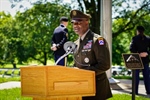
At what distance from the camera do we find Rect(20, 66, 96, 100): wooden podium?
2.61m

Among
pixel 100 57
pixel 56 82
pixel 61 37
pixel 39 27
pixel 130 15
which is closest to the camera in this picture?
pixel 56 82

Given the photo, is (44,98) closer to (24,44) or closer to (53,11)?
(53,11)

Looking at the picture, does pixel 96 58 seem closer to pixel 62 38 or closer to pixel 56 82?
pixel 56 82

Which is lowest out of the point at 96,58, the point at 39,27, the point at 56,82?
the point at 56,82

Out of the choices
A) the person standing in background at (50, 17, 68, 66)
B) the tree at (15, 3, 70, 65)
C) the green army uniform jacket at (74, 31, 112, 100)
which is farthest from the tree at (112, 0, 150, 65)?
the green army uniform jacket at (74, 31, 112, 100)

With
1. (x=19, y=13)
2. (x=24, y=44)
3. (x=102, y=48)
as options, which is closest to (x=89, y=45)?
(x=102, y=48)

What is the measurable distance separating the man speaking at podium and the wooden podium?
376 millimetres

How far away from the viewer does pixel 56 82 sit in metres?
2.65

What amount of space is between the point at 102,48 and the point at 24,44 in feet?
112

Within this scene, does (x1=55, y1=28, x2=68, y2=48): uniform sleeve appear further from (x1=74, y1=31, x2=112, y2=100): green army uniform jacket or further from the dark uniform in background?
(x1=74, y1=31, x2=112, y2=100): green army uniform jacket

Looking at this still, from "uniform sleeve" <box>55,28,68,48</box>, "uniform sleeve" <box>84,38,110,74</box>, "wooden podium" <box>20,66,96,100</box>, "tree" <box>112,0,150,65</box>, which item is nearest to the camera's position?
"wooden podium" <box>20,66,96,100</box>

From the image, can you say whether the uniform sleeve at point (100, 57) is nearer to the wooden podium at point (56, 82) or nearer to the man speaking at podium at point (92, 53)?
the man speaking at podium at point (92, 53)

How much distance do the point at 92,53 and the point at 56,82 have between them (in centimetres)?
69

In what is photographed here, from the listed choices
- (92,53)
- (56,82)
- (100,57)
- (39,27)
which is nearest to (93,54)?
(92,53)
